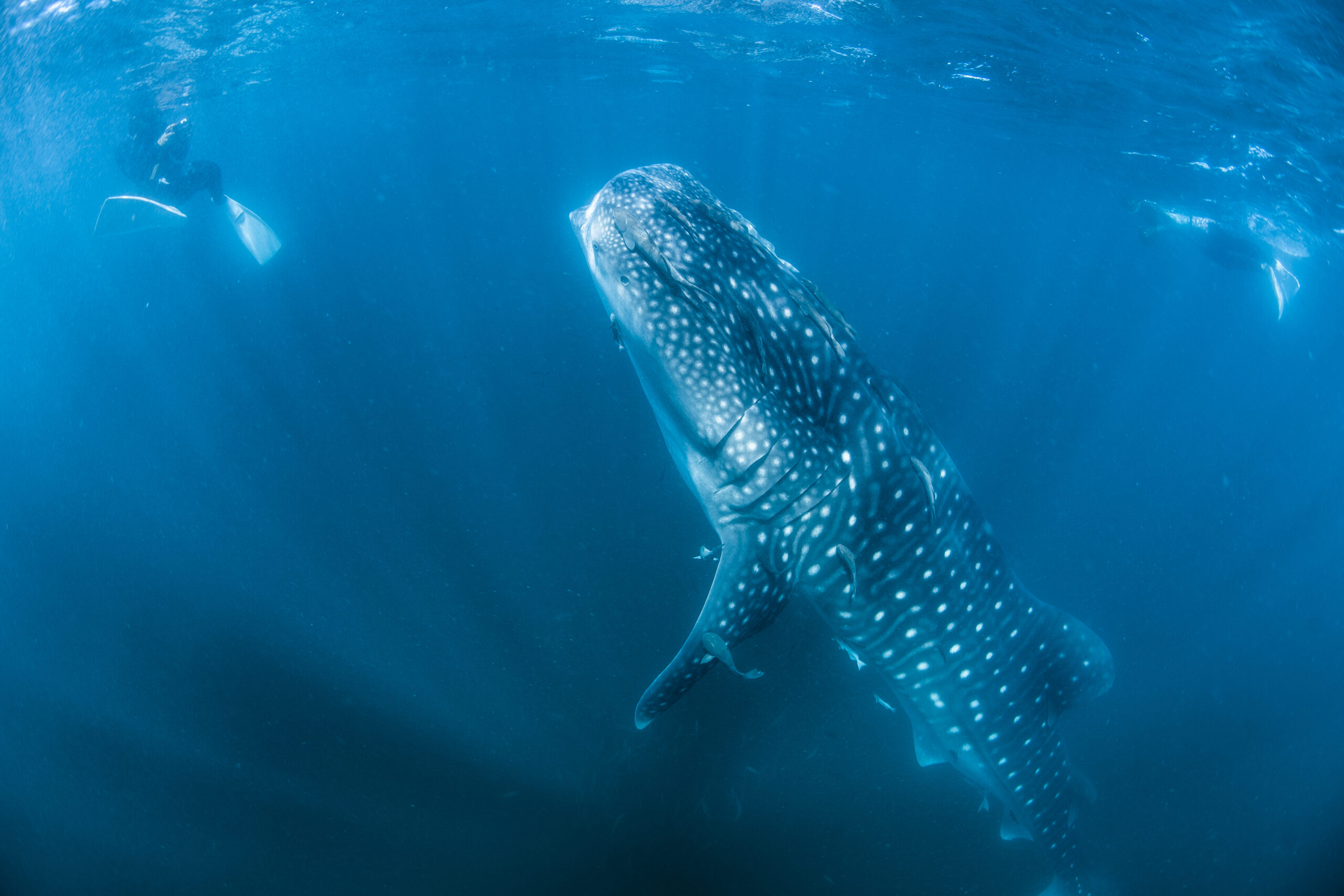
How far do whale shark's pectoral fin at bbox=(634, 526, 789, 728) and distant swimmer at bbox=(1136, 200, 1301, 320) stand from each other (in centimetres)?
3084

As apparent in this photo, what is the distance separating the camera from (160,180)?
13.9 meters

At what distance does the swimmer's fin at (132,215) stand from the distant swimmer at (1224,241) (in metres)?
36.2

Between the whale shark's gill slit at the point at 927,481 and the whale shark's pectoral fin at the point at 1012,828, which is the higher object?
the whale shark's gill slit at the point at 927,481

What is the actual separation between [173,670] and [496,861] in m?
5.58

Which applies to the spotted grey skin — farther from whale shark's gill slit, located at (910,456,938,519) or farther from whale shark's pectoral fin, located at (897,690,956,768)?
whale shark's pectoral fin, located at (897,690,956,768)

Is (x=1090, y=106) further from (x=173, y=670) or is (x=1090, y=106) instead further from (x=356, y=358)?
(x=173, y=670)

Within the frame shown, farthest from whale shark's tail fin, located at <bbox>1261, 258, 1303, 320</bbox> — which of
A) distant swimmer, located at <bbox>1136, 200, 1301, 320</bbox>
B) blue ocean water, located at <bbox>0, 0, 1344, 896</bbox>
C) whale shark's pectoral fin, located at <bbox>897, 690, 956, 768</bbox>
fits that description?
whale shark's pectoral fin, located at <bbox>897, 690, 956, 768</bbox>

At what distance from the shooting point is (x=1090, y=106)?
17.7 meters

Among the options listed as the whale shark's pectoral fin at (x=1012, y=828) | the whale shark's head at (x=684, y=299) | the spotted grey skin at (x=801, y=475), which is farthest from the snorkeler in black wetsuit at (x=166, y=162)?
the whale shark's pectoral fin at (x=1012, y=828)

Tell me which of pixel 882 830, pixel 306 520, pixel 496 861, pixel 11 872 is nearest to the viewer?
pixel 496 861

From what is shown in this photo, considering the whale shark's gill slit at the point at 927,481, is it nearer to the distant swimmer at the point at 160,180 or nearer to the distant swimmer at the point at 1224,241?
the distant swimmer at the point at 160,180

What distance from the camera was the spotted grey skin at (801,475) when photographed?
9.93 ft

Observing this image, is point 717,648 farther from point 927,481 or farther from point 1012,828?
point 1012,828


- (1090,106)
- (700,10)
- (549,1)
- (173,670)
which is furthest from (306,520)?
(1090,106)
